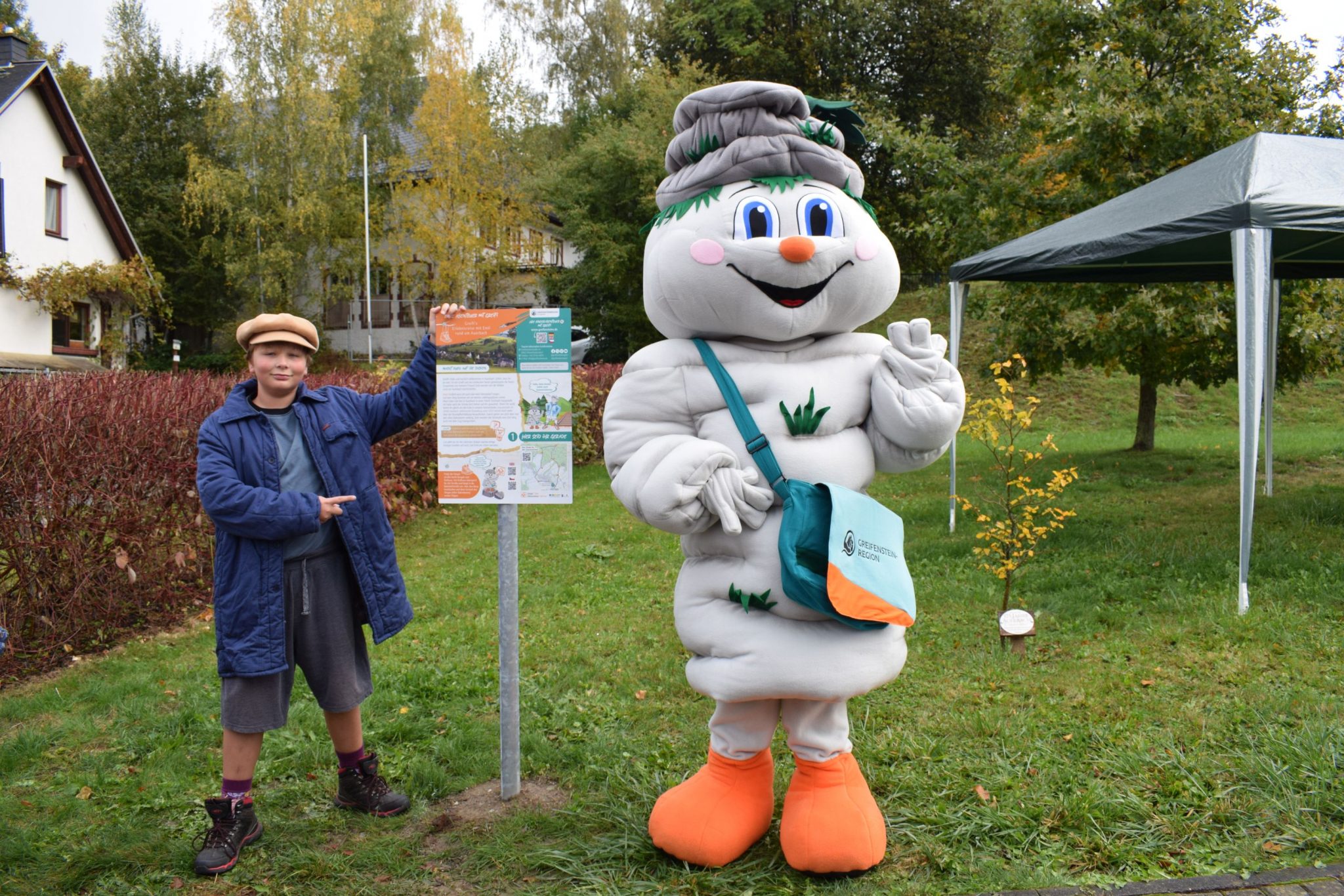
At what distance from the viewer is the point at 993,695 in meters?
4.52

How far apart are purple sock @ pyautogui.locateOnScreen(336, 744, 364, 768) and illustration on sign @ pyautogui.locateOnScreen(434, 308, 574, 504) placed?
1.00 meters

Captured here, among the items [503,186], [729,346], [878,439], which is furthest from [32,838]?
[503,186]

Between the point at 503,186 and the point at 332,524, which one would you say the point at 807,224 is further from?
the point at 503,186

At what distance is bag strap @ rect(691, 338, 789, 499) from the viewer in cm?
292

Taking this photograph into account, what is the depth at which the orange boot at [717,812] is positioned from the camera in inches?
120

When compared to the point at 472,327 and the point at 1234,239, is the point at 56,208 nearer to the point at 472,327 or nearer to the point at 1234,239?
the point at 472,327

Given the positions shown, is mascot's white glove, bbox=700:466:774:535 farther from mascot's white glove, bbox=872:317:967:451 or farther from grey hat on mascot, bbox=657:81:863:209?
grey hat on mascot, bbox=657:81:863:209

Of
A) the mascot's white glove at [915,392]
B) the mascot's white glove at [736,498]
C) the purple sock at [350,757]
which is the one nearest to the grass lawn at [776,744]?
the purple sock at [350,757]

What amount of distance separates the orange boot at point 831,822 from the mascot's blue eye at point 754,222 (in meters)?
1.67

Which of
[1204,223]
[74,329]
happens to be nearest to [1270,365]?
[1204,223]

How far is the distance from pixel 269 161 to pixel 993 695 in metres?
27.9

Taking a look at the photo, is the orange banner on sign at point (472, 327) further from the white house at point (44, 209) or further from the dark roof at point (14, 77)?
the dark roof at point (14, 77)

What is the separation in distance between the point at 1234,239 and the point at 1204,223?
0.75 feet

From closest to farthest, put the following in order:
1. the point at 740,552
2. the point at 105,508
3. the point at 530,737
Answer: the point at 740,552, the point at 530,737, the point at 105,508
